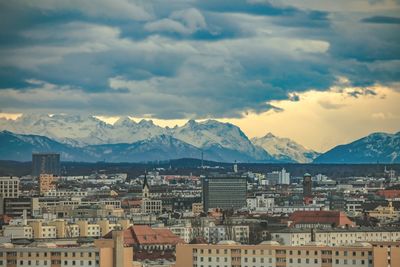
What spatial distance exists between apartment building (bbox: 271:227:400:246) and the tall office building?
62.8 meters

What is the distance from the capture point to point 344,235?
93.6 metres

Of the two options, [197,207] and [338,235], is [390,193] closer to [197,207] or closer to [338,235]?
[197,207]

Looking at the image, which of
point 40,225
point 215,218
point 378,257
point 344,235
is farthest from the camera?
point 215,218

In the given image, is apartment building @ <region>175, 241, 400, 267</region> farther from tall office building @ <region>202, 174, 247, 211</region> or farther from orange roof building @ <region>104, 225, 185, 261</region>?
tall office building @ <region>202, 174, 247, 211</region>

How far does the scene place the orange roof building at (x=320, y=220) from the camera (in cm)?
10542

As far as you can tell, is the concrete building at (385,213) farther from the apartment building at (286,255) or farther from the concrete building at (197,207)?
the apartment building at (286,255)

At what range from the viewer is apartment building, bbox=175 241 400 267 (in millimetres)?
58906

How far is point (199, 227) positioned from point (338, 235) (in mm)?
16268

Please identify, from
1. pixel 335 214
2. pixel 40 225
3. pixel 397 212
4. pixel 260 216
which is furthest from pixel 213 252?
pixel 397 212

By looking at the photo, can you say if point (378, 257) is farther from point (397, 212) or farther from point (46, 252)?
point (397, 212)

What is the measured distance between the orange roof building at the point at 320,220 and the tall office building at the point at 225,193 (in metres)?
46.8

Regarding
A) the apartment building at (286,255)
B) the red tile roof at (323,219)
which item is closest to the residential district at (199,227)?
the apartment building at (286,255)

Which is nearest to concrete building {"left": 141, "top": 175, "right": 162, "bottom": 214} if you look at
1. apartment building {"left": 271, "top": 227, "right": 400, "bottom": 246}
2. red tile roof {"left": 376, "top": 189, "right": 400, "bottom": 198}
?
red tile roof {"left": 376, "top": 189, "right": 400, "bottom": 198}

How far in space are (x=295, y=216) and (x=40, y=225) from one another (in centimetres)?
2095
